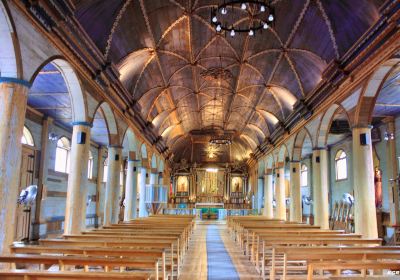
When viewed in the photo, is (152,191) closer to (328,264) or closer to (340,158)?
(340,158)

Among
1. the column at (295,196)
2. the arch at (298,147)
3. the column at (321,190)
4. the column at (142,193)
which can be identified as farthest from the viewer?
the column at (142,193)

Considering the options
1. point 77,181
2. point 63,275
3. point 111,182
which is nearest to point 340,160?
point 111,182

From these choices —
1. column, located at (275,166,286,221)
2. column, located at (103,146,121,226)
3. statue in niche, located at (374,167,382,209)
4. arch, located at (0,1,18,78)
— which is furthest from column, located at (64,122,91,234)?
column, located at (275,166,286,221)

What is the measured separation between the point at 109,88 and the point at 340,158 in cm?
1561

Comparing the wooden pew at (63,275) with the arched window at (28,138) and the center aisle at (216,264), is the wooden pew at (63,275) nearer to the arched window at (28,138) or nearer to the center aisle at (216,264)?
the center aisle at (216,264)

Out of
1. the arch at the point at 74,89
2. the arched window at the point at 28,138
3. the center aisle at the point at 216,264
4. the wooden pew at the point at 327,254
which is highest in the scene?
the arch at the point at 74,89

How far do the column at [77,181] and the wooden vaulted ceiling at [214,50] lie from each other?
8.97ft

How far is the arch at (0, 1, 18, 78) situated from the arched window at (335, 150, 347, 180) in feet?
62.7

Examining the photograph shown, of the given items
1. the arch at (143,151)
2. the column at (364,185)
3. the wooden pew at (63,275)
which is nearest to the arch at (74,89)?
the wooden pew at (63,275)

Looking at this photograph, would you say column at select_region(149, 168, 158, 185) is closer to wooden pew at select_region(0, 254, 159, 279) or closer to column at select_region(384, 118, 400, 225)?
column at select_region(384, 118, 400, 225)

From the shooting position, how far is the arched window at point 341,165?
21.6 m

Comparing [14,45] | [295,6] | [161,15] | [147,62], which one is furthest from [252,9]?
[14,45]

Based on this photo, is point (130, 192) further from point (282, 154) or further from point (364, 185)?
point (364, 185)

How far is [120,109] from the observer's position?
47.8ft
